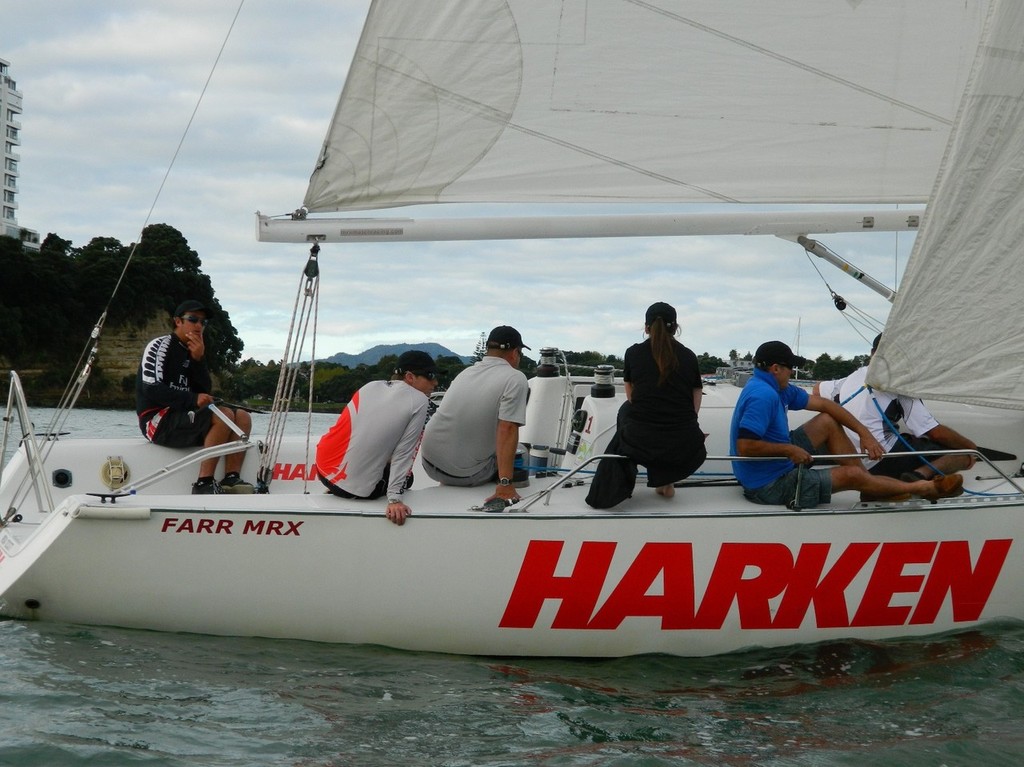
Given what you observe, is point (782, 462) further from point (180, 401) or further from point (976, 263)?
point (180, 401)

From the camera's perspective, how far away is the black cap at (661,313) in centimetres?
487

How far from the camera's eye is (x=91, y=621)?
465 centimetres

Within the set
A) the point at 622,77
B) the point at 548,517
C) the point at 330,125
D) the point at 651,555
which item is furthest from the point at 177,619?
the point at 622,77

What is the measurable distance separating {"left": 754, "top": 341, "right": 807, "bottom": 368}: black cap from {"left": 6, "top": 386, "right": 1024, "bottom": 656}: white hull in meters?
0.72

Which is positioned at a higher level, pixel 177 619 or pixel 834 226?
pixel 834 226

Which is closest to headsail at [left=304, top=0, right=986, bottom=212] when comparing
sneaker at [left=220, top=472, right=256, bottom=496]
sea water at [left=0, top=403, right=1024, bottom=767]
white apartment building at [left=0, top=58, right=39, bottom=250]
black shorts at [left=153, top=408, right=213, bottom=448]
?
black shorts at [left=153, top=408, right=213, bottom=448]

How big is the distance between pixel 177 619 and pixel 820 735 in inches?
111

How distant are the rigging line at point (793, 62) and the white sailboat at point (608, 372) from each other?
0.05ft

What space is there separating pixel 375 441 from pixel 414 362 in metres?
0.45

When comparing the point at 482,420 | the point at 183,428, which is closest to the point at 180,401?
the point at 183,428

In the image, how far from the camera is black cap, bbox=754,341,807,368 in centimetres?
504

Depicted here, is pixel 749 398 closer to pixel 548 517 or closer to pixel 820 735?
pixel 548 517

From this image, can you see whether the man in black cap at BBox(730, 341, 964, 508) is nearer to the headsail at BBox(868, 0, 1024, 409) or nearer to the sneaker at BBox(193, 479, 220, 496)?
the headsail at BBox(868, 0, 1024, 409)

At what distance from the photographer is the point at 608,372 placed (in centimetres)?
608
